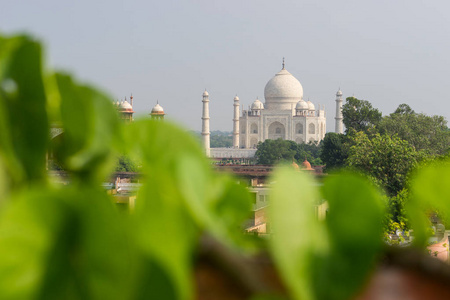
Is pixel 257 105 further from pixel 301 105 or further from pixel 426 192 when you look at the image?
pixel 426 192

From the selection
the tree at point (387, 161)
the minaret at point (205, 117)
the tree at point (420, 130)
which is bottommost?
→ the tree at point (387, 161)

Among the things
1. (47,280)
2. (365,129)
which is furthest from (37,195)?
(365,129)

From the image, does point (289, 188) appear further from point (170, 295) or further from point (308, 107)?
point (308, 107)

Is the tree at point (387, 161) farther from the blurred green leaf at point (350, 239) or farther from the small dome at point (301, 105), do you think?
the small dome at point (301, 105)

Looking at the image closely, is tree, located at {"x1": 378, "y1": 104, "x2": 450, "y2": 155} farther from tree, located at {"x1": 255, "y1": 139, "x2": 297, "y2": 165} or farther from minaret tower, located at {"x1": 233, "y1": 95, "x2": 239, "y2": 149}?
minaret tower, located at {"x1": 233, "y1": 95, "x2": 239, "y2": 149}

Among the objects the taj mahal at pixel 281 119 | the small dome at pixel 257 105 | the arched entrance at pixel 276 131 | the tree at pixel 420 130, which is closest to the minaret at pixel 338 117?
the taj mahal at pixel 281 119

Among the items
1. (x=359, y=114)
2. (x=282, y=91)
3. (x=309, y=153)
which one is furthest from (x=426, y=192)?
(x=282, y=91)
